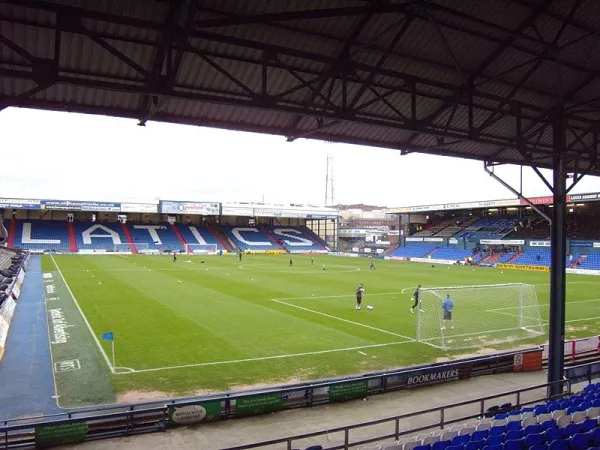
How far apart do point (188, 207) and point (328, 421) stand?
68526mm

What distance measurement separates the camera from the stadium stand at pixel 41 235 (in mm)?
65750

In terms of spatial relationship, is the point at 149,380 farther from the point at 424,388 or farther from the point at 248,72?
the point at 248,72

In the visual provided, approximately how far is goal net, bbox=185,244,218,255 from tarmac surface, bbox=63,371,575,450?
6257 centimetres

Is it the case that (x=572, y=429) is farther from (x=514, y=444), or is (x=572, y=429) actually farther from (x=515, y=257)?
(x=515, y=257)

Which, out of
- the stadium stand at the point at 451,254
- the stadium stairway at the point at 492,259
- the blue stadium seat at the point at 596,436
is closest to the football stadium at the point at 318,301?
the blue stadium seat at the point at 596,436

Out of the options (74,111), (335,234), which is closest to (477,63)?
(74,111)

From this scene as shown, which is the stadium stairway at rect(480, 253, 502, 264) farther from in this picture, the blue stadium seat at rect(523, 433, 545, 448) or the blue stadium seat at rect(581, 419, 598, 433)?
the blue stadium seat at rect(523, 433, 545, 448)

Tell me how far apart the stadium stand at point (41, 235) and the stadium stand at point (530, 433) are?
223 ft

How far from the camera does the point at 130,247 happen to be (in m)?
71.4

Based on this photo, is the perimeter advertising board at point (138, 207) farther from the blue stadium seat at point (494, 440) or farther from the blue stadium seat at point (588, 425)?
the blue stadium seat at point (588, 425)

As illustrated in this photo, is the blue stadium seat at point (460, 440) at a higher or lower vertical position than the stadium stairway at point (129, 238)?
lower

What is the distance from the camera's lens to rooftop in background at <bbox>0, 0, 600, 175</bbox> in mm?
6934

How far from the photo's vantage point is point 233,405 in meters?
11.5

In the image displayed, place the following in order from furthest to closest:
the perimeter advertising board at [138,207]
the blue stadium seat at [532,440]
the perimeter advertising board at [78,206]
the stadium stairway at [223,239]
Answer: the stadium stairway at [223,239] < the perimeter advertising board at [138,207] < the perimeter advertising board at [78,206] < the blue stadium seat at [532,440]
